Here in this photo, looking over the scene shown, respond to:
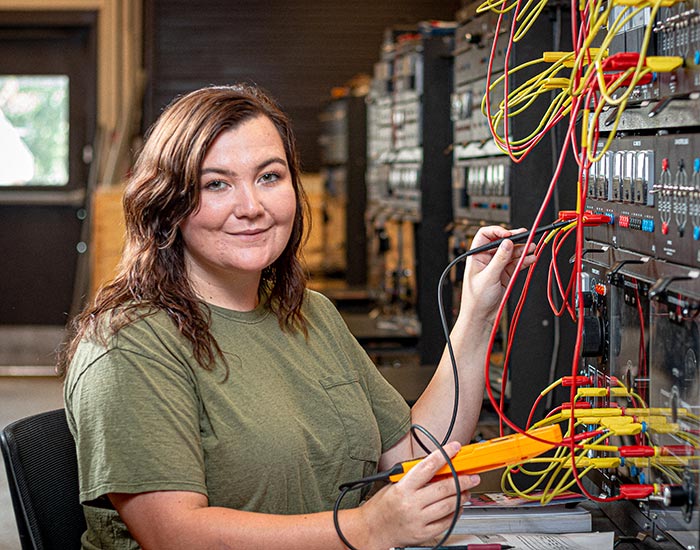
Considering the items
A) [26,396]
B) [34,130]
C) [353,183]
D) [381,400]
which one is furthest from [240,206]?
[34,130]

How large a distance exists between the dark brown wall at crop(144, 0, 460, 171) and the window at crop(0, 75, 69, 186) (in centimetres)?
82

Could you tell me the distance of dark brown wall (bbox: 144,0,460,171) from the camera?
9.65 metres

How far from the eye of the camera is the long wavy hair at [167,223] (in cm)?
170

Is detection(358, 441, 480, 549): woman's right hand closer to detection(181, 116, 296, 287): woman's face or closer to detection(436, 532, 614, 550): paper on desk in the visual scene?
detection(436, 532, 614, 550): paper on desk

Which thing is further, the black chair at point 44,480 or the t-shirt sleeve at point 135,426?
the black chair at point 44,480

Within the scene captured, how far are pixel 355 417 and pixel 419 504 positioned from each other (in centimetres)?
43

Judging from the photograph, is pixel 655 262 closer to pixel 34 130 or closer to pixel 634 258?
pixel 634 258

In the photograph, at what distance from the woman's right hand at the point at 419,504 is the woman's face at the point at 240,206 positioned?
0.49m

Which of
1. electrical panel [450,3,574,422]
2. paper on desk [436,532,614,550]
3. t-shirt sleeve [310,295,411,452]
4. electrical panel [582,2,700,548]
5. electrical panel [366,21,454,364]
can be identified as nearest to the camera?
electrical panel [582,2,700,548]

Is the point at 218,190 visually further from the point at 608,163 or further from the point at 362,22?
the point at 362,22

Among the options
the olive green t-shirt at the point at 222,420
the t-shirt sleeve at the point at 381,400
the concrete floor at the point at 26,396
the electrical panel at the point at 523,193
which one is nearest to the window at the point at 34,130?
the concrete floor at the point at 26,396

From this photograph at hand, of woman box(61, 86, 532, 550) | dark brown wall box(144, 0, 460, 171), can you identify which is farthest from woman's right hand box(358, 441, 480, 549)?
dark brown wall box(144, 0, 460, 171)

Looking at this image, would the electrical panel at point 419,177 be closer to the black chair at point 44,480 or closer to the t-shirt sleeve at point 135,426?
the black chair at point 44,480

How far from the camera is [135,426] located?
5.12 feet
